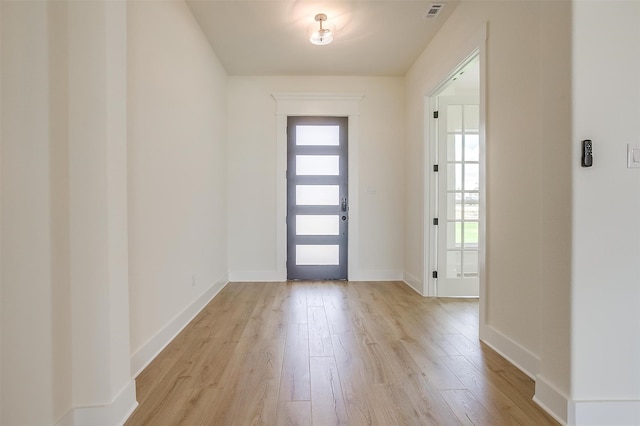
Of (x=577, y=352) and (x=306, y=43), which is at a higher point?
(x=306, y=43)

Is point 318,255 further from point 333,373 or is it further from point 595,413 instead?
point 595,413

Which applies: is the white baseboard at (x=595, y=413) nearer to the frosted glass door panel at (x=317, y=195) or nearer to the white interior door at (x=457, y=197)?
the white interior door at (x=457, y=197)

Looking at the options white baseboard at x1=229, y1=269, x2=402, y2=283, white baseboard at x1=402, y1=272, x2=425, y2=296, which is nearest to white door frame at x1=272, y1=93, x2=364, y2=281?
white baseboard at x1=229, y1=269, x2=402, y2=283

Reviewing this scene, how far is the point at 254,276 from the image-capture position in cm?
468

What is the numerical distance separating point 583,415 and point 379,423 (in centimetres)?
90

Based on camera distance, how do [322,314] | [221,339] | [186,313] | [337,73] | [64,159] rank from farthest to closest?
[337,73] → [322,314] → [186,313] → [221,339] → [64,159]

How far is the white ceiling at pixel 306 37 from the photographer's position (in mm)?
3037

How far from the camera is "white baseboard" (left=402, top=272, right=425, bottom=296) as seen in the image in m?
4.04

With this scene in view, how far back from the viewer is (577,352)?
1.53m

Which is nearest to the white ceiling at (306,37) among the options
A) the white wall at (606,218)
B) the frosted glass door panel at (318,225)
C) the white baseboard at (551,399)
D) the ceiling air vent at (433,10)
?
the ceiling air vent at (433,10)

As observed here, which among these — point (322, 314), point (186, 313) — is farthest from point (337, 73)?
point (186, 313)

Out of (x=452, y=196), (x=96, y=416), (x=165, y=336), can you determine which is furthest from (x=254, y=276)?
(x=96, y=416)

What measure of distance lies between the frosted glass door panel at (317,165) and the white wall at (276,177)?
0.31 meters

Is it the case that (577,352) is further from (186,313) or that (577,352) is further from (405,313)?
(186,313)
